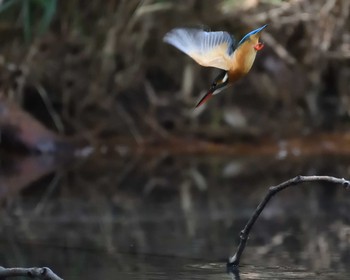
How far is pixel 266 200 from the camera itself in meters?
1.92

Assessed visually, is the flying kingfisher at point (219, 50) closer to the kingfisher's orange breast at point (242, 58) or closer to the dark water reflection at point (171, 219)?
the kingfisher's orange breast at point (242, 58)

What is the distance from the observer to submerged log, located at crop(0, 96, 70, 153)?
5012 millimetres

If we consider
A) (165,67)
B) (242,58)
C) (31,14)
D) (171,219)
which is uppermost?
(165,67)

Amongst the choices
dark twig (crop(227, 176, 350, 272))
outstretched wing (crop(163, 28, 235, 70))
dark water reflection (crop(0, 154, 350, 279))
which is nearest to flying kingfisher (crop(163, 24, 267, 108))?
outstretched wing (crop(163, 28, 235, 70))

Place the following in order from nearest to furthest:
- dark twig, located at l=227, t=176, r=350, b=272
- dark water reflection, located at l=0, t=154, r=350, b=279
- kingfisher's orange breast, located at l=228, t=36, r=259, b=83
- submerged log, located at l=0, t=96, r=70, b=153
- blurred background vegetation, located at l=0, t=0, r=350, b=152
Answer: kingfisher's orange breast, located at l=228, t=36, r=259, b=83 < dark twig, located at l=227, t=176, r=350, b=272 < dark water reflection, located at l=0, t=154, r=350, b=279 < submerged log, located at l=0, t=96, r=70, b=153 < blurred background vegetation, located at l=0, t=0, r=350, b=152

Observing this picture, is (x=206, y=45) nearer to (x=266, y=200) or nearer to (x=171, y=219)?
(x=266, y=200)

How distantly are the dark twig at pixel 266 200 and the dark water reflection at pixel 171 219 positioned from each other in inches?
1.5

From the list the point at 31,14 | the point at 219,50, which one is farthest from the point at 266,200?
the point at 31,14

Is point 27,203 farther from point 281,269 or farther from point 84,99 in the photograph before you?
point 84,99

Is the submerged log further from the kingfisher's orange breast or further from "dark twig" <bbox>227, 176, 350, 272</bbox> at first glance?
the kingfisher's orange breast

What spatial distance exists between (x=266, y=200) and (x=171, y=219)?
1.04 meters

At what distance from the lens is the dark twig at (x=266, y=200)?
5.91ft

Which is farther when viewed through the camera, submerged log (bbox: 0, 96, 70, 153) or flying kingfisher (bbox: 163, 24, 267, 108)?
submerged log (bbox: 0, 96, 70, 153)

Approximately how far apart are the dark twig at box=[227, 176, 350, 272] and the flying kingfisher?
324mm
